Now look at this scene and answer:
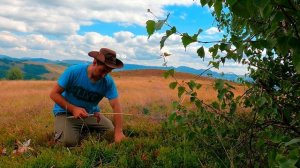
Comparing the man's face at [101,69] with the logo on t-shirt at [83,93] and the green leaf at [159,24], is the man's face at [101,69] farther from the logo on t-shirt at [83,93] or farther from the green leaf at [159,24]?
the green leaf at [159,24]

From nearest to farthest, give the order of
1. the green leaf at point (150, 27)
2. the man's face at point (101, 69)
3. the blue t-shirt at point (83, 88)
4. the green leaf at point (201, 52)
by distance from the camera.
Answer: the green leaf at point (150, 27) → the green leaf at point (201, 52) → the man's face at point (101, 69) → the blue t-shirt at point (83, 88)

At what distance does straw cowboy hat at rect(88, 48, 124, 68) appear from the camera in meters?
8.21

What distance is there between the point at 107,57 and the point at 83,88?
1081 mm

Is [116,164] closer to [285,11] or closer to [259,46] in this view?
[259,46]

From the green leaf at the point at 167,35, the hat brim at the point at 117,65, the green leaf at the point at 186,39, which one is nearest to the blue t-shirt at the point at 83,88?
the hat brim at the point at 117,65

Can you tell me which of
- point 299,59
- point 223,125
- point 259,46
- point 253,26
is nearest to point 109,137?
point 223,125

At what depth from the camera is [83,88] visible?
9.02 meters

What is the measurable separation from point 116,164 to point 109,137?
229 centimetres

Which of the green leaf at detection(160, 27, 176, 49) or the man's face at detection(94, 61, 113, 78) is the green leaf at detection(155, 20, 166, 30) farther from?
the man's face at detection(94, 61, 113, 78)

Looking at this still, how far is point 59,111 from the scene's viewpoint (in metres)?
9.46

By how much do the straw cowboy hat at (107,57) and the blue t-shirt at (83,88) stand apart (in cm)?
70

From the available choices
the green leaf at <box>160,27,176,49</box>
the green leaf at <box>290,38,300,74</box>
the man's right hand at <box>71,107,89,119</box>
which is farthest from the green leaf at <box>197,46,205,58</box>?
the man's right hand at <box>71,107,89,119</box>

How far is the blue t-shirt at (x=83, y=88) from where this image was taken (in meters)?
8.91

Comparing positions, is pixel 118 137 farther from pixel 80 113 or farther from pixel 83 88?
pixel 83 88
